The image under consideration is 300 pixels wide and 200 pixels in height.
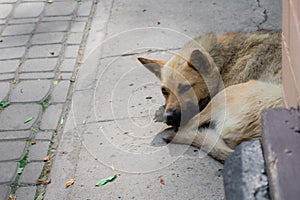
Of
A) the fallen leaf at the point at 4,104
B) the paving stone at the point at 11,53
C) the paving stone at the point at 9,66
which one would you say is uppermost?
the paving stone at the point at 11,53

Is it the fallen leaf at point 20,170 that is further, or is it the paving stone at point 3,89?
the paving stone at point 3,89

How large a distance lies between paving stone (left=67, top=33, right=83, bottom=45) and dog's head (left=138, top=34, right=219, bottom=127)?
1679 millimetres

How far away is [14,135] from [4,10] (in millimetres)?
2375

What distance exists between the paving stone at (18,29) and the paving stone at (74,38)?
477mm

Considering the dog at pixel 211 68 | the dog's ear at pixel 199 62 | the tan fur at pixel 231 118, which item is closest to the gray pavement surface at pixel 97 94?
the tan fur at pixel 231 118

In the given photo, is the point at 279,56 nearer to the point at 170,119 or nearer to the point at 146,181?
the point at 170,119

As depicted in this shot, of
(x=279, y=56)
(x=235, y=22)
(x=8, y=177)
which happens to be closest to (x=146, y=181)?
(x=8, y=177)

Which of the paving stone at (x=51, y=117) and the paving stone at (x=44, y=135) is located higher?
the paving stone at (x=51, y=117)

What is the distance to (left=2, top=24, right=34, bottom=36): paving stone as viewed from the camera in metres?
5.97

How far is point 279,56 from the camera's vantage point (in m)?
4.18

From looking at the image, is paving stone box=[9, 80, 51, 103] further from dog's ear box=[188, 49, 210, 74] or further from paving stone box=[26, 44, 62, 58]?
dog's ear box=[188, 49, 210, 74]

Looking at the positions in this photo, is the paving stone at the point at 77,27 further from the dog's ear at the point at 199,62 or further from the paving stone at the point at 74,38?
the dog's ear at the point at 199,62

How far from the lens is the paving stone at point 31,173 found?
158 inches

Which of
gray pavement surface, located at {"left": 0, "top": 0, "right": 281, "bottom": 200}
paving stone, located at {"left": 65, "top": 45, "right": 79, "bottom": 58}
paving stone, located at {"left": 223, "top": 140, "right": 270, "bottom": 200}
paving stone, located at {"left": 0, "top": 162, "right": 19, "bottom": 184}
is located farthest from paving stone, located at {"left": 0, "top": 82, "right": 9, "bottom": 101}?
paving stone, located at {"left": 223, "top": 140, "right": 270, "bottom": 200}
